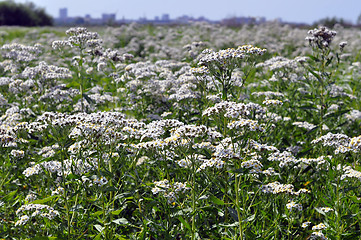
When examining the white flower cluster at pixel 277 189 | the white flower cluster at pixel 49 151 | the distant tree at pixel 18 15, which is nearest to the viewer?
the white flower cluster at pixel 277 189

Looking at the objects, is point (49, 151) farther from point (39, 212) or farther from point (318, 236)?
point (318, 236)

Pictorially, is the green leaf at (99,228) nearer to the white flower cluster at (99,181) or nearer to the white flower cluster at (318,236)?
the white flower cluster at (99,181)

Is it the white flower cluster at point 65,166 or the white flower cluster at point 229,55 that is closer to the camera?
the white flower cluster at point 65,166

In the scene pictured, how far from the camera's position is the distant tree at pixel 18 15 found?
5544cm

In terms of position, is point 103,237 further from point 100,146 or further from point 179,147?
point 179,147

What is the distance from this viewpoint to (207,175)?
150 inches

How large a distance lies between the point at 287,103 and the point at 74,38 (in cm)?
461

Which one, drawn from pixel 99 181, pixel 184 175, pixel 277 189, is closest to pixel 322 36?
pixel 277 189

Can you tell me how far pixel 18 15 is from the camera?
187 ft

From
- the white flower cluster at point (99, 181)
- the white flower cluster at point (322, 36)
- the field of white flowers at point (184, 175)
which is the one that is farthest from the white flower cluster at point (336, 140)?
the white flower cluster at point (99, 181)

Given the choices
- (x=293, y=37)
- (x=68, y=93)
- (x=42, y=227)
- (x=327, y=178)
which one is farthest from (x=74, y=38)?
(x=293, y=37)

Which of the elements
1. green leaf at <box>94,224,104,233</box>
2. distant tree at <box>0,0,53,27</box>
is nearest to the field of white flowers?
green leaf at <box>94,224,104,233</box>

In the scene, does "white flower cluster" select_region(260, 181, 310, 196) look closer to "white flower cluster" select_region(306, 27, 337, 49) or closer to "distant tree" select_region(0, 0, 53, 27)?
"white flower cluster" select_region(306, 27, 337, 49)

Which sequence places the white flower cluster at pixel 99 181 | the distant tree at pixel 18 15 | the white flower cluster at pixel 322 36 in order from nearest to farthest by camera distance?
1. the white flower cluster at pixel 99 181
2. the white flower cluster at pixel 322 36
3. the distant tree at pixel 18 15
